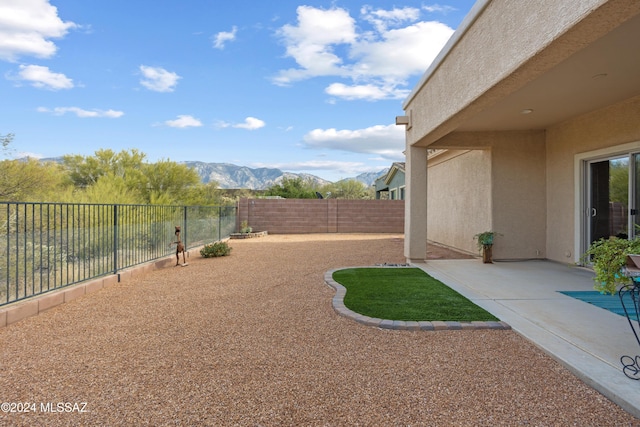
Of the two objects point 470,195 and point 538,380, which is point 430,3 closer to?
point 470,195

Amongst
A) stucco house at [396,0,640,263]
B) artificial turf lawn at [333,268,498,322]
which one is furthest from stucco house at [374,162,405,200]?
artificial turf lawn at [333,268,498,322]

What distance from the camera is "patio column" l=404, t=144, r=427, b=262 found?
310 inches

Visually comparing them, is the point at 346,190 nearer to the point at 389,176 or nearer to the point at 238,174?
the point at 389,176

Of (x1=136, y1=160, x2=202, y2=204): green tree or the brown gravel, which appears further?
(x1=136, y1=160, x2=202, y2=204): green tree

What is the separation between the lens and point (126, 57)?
14172 millimetres

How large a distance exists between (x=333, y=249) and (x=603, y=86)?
25.5 feet

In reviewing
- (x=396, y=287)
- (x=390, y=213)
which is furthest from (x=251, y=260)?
(x=390, y=213)

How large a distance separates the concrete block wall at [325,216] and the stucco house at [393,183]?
4.50m

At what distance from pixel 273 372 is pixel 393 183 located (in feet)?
77.8

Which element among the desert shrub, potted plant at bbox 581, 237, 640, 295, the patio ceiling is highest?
the patio ceiling

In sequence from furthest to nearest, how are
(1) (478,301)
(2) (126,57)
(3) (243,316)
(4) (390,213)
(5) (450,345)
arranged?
(4) (390,213) < (2) (126,57) < (1) (478,301) < (3) (243,316) < (5) (450,345)

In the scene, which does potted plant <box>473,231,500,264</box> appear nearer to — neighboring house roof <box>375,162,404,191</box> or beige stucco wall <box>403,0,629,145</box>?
beige stucco wall <box>403,0,629,145</box>

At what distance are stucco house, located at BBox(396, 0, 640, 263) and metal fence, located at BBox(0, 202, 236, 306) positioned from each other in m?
5.68

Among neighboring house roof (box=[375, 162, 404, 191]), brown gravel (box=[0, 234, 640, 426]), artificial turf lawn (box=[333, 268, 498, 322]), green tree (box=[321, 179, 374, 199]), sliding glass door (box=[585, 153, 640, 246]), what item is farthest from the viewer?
green tree (box=[321, 179, 374, 199])
